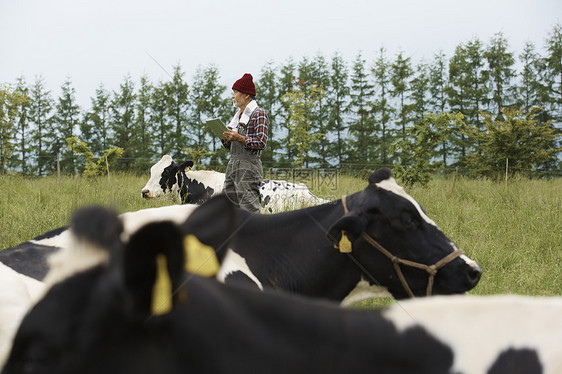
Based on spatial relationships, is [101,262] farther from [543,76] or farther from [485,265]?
[543,76]

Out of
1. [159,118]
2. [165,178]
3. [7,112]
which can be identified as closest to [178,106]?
[159,118]

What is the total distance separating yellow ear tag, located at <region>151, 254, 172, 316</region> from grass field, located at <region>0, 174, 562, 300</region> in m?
2.06

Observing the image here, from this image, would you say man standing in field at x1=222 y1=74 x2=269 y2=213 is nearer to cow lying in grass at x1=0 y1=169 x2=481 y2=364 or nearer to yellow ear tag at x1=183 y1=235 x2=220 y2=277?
cow lying in grass at x1=0 y1=169 x2=481 y2=364

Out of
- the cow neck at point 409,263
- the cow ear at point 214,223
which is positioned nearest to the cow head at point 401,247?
the cow neck at point 409,263

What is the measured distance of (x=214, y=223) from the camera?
140cm

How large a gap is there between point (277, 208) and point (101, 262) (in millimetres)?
6806

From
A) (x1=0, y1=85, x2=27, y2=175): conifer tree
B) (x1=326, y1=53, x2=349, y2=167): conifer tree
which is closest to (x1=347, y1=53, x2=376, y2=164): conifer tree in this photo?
(x1=326, y1=53, x2=349, y2=167): conifer tree

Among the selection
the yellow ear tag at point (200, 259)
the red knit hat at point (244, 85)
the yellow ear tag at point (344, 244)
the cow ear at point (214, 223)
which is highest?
the red knit hat at point (244, 85)

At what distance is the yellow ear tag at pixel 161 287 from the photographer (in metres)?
0.77

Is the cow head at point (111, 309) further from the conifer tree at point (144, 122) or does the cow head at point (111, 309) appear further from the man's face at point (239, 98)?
the conifer tree at point (144, 122)

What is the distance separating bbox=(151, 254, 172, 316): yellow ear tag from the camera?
0.77 m

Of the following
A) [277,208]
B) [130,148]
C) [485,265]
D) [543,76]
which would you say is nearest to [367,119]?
[543,76]

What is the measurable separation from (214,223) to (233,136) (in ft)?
12.7

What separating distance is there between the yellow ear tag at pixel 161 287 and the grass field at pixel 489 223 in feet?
6.77
